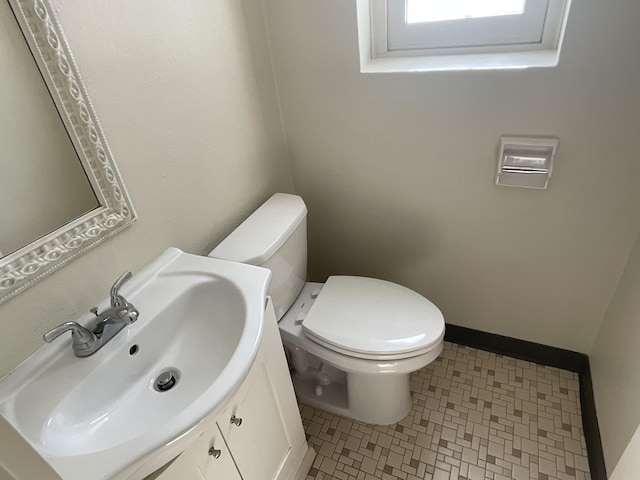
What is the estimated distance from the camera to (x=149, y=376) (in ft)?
3.03

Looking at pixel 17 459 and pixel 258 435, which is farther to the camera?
pixel 258 435

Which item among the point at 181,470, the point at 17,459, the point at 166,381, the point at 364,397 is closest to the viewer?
the point at 17,459

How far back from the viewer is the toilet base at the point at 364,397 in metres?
1.40

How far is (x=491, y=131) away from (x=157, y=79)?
3.19 ft

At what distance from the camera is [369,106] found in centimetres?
134

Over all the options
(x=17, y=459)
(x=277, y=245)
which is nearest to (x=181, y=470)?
(x=17, y=459)

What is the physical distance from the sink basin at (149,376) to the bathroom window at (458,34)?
866 millimetres

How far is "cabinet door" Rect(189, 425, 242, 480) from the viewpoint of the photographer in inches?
32.4

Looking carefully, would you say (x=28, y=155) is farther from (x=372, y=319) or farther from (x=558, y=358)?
(x=558, y=358)

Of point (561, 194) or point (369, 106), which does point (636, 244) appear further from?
point (369, 106)

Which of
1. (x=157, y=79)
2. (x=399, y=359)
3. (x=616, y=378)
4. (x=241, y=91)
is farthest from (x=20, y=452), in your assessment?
(x=616, y=378)

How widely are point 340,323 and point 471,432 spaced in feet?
2.22

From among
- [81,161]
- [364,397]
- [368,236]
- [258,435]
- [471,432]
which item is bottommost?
[471,432]

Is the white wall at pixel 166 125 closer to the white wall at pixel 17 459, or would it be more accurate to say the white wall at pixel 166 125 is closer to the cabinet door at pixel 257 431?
the cabinet door at pixel 257 431
